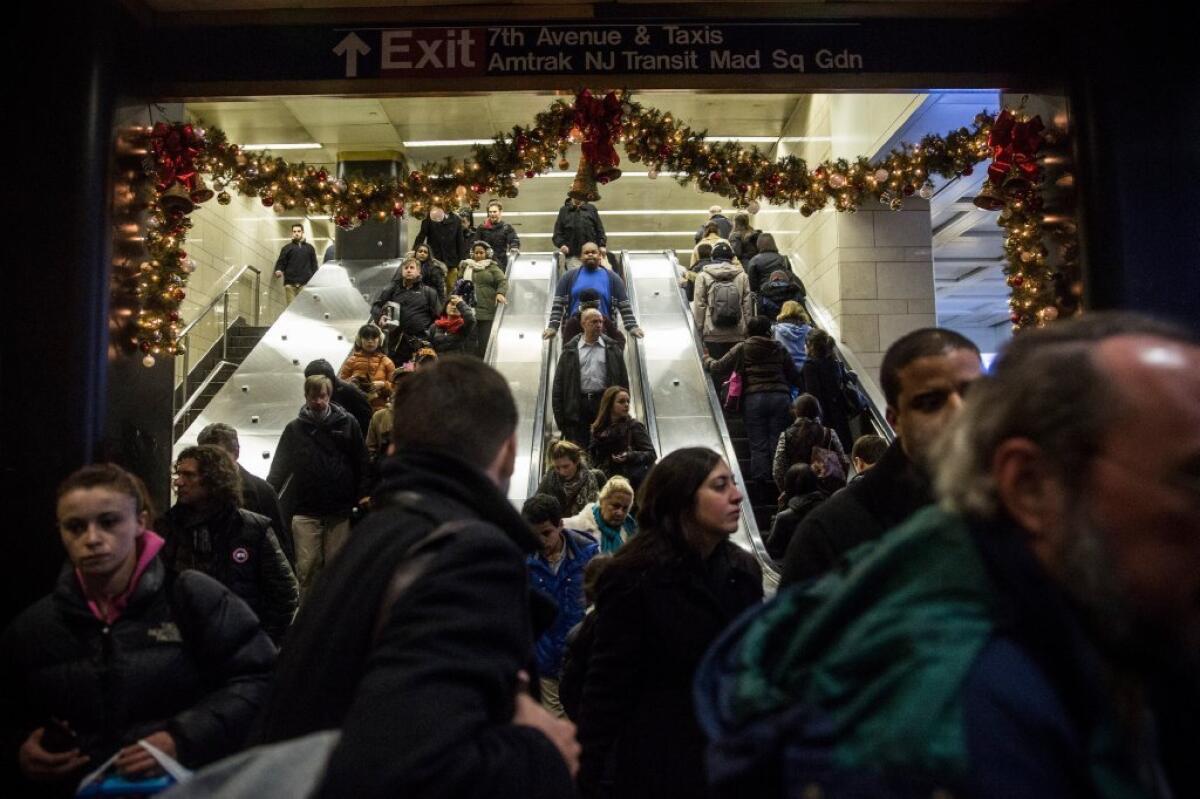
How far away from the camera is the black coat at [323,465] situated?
7586 millimetres

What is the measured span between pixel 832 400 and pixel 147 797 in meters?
8.75

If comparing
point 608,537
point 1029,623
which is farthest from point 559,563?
point 1029,623

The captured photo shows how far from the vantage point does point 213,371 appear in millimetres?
14391

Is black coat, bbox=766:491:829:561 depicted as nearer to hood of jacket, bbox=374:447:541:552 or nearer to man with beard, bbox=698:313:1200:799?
hood of jacket, bbox=374:447:541:552

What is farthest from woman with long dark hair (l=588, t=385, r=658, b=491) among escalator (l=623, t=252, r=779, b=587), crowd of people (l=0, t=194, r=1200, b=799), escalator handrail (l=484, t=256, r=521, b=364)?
crowd of people (l=0, t=194, r=1200, b=799)

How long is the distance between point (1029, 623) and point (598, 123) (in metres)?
5.98

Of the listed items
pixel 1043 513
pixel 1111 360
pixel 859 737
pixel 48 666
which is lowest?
pixel 48 666

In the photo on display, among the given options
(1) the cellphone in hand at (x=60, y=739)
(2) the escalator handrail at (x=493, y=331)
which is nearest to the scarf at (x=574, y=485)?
(2) the escalator handrail at (x=493, y=331)

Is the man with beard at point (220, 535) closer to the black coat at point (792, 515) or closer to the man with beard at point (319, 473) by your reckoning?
the man with beard at point (319, 473)

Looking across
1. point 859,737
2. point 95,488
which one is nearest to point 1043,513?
point 859,737

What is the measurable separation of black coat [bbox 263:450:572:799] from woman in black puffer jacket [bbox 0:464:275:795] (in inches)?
42.5

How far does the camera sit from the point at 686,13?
20.6 ft

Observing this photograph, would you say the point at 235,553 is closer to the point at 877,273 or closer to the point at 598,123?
the point at 598,123

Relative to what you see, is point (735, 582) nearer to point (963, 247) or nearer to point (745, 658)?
point (745, 658)
